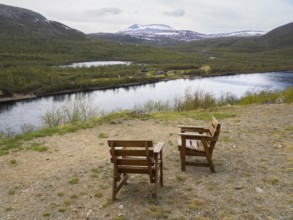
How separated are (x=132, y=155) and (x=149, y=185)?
1.07m

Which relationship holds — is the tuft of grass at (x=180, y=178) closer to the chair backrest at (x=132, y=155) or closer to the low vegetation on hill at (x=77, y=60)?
the chair backrest at (x=132, y=155)

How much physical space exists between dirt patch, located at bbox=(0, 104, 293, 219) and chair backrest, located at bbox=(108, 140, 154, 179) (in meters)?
0.57

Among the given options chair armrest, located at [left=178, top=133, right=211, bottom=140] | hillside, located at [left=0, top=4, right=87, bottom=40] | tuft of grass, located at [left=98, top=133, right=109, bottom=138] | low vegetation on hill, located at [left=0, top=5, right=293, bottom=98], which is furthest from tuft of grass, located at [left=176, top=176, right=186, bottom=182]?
hillside, located at [left=0, top=4, right=87, bottom=40]

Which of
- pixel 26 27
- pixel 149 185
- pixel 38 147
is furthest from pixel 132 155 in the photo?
pixel 26 27

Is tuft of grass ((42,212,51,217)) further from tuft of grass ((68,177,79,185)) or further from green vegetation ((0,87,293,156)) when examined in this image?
green vegetation ((0,87,293,156))

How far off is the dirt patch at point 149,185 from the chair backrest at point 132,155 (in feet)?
1.86

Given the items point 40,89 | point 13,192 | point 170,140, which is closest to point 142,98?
point 40,89

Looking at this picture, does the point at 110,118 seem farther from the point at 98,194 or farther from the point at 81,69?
the point at 81,69

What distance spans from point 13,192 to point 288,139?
25.9 feet

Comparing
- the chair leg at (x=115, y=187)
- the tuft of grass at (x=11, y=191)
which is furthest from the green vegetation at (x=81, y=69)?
the chair leg at (x=115, y=187)

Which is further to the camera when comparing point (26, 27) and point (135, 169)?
point (26, 27)

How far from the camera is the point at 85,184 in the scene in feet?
22.0

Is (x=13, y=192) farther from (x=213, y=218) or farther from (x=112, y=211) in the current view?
(x=213, y=218)

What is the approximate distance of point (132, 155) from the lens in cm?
582
